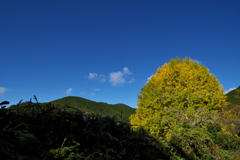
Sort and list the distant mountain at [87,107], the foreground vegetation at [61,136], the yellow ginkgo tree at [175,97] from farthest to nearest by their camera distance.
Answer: the yellow ginkgo tree at [175,97]
the distant mountain at [87,107]
the foreground vegetation at [61,136]

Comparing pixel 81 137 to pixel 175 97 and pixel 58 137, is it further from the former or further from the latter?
pixel 175 97

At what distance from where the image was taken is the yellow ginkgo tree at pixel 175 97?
1530cm

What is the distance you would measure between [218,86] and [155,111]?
6817mm

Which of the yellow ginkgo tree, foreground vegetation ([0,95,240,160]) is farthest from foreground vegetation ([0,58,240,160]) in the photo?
the yellow ginkgo tree

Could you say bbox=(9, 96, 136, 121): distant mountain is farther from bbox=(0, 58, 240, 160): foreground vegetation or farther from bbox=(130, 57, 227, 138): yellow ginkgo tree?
bbox=(130, 57, 227, 138): yellow ginkgo tree

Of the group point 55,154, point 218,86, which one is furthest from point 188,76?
point 55,154

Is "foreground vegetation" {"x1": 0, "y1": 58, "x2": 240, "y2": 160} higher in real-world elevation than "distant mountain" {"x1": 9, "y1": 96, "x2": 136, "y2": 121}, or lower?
lower

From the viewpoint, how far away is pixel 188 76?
55.8 ft

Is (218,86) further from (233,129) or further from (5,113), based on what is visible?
(5,113)

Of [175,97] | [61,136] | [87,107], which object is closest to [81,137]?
[61,136]

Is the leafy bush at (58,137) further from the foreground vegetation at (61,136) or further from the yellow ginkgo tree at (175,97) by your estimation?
the yellow ginkgo tree at (175,97)

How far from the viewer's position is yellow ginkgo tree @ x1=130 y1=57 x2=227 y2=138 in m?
15.3

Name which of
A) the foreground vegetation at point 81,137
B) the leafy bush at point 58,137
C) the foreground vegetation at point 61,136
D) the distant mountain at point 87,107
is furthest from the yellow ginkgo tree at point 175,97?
the leafy bush at point 58,137

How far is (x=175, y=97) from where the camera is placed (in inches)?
625
